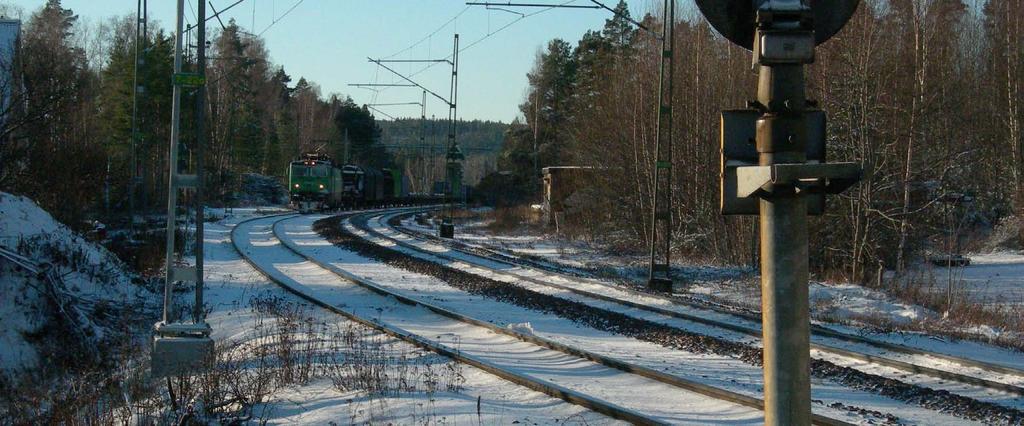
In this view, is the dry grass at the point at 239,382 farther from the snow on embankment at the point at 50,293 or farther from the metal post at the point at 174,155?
the snow on embankment at the point at 50,293

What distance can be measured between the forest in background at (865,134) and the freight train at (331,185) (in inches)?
699

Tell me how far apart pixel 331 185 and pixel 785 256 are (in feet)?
175

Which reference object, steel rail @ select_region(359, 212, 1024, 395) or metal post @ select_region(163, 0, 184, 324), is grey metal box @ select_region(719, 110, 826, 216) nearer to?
steel rail @ select_region(359, 212, 1024, 395)

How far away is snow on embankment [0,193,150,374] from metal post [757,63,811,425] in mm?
11498

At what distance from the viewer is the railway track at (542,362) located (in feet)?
24.7

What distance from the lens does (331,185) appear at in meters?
55.3

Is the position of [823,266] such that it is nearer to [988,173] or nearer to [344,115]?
[988,173]

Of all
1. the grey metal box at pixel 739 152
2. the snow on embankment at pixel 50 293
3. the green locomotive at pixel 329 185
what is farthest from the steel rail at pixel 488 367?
the green locomotive at pixel 329 185

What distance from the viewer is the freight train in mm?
54188

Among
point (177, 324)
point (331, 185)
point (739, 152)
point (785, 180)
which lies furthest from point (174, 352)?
point (331, 185)

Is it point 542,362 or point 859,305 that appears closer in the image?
point 542,362

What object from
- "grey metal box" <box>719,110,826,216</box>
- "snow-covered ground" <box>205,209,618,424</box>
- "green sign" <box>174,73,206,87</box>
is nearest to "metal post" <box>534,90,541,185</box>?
"green sign" <box>174,73,206,87</box>

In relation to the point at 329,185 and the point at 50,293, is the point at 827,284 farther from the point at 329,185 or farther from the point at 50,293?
the point at 329,185

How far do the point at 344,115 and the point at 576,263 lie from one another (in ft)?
230
